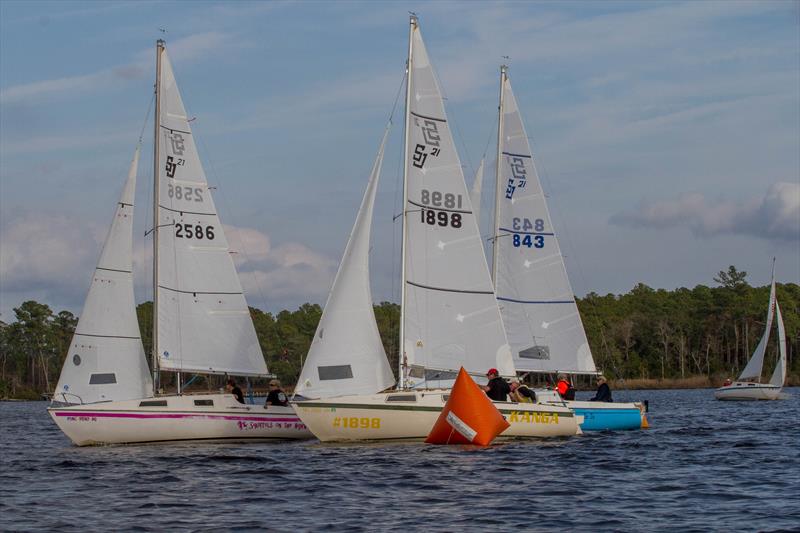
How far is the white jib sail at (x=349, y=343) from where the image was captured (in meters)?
31.6

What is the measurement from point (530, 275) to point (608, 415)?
20.5 ft

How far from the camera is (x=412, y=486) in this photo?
2273 cm

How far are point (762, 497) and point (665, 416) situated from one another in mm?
29873

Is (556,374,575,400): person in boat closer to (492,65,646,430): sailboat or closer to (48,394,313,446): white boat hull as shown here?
(492,65,646,430): sailboat

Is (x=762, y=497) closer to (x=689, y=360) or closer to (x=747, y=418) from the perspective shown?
(x=747, y=418)

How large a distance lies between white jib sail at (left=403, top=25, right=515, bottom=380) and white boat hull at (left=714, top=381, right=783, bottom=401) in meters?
44.1

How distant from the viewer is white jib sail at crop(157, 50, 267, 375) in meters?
34.9

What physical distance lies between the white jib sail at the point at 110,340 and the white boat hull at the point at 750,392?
4881 centimetres

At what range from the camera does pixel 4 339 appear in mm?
148000

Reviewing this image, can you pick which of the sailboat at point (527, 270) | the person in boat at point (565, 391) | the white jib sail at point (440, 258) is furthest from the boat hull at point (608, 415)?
the white jib sail at point (440, 258)

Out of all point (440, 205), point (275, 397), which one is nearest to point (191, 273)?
point (275, 397)

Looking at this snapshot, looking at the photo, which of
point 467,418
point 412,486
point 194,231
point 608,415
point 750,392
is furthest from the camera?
point 750,392

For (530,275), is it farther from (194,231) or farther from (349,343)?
(194,231)

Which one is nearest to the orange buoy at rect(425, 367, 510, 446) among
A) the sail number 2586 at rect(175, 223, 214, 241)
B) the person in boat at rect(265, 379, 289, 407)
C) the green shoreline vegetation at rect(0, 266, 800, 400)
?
the person in boat at rect(265, 379, 289, 407)
